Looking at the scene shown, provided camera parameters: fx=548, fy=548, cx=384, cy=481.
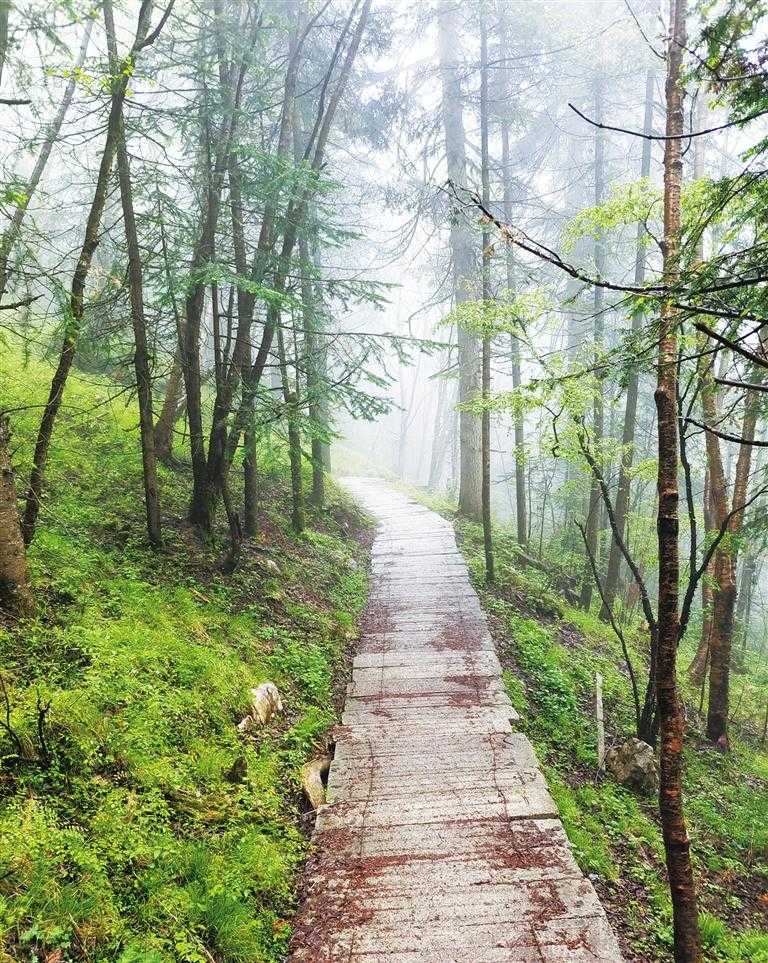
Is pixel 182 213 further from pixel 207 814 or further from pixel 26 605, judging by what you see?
pixel 207 814

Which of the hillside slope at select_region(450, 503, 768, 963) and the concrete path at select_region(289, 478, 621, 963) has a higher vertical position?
the concrete path at select_region(289, 478, 621, 963)

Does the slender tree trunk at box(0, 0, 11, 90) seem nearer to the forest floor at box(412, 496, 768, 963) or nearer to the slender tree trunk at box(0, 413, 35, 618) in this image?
the slender tree trunk at box(0, 413, 35, 618)

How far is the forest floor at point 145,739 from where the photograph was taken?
3260 millimetres

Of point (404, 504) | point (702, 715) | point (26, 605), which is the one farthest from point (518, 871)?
point (404, 504)

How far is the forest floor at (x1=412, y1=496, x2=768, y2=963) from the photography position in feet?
14.9

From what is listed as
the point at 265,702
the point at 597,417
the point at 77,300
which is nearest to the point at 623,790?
the point at 265,702

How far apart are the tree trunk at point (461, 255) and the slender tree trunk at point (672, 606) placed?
9445mm

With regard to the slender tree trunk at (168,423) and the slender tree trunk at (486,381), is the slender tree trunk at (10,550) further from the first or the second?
the slender tree trunk at (486,381)

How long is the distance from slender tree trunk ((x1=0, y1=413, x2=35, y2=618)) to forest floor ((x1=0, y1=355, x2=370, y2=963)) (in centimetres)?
23

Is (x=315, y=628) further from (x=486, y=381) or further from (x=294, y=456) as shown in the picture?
(x=486, y=381)

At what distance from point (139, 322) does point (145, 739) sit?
483cm

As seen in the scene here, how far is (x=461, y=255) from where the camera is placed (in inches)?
595

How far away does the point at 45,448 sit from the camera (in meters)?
5.71

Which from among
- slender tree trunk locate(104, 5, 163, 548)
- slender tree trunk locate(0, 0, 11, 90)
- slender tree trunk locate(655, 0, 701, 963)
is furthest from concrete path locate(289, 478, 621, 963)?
slender tree trunk locate(0, 0, 11, 90)
